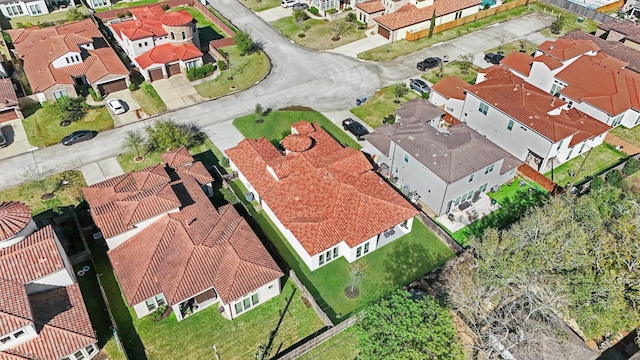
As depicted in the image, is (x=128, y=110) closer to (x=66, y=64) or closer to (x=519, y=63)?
(x=66, y=64)

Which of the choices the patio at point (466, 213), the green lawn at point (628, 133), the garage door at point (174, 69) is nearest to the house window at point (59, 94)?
the garage door at point (174, 69)

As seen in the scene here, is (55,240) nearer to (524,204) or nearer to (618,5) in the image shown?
(524,204)

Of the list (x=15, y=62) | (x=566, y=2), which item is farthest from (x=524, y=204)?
(x=15, y=62)

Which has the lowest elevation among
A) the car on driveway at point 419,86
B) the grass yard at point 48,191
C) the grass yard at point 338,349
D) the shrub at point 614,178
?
the grass yard at point 338,349

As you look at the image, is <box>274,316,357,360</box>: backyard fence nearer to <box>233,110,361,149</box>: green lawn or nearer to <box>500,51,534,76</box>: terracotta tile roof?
<box>233,110,361,149</box>: green lawn

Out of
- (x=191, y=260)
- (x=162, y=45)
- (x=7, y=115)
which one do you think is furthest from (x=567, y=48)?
(x=7, y=115)

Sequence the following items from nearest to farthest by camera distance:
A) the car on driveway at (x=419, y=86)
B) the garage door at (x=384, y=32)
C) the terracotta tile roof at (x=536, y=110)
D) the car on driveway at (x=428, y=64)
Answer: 1. the terracotta tile roof at (x=536, y=110)
2. the car on driveway at (x=419, y=86)
3. the car on driveway at (x=428, y=64)
4. the garage door at (x=384, y=32)

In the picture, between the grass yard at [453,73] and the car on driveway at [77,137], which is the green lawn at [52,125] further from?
the grass yard at [453,73]
